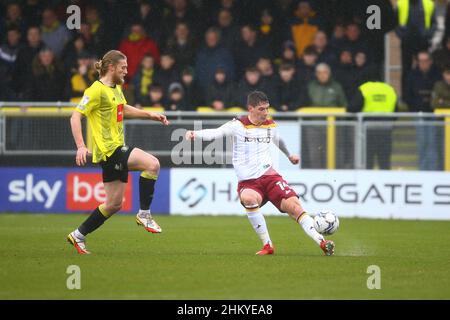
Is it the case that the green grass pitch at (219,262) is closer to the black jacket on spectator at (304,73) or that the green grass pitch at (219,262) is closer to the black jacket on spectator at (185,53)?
the black jacket on spectator at (304,73)

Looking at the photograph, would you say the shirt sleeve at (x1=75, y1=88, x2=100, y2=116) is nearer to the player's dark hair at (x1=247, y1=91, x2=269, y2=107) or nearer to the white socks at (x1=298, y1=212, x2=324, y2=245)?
the player's dark hair at (x1=247, y1=91, x2=269, y2=107)

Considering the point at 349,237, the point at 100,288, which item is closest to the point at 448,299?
the point at 100,288

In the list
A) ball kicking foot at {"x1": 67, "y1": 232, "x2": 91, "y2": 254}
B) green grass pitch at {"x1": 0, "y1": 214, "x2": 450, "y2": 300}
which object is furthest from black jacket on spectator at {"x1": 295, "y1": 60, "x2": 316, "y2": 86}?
ball kicking foot at {"x1": 67, "y1": 232, "x2": 91, "y2": 254}

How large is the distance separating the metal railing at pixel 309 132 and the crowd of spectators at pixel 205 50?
780mm

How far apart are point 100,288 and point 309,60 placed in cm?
1042

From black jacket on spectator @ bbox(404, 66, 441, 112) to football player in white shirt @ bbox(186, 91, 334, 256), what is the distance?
22.9 ft

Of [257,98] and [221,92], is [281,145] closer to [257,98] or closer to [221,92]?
[257,98]

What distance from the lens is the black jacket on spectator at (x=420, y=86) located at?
1809cm

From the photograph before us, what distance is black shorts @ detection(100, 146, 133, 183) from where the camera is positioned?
1112 cm

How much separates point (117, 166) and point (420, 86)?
27.8 feet

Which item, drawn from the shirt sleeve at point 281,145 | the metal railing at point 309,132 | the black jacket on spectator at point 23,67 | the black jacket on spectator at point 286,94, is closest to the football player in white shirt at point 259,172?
the shirt sleeve at point 281,145

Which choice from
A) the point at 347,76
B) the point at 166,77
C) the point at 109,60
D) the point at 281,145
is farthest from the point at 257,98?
the point at 166,77

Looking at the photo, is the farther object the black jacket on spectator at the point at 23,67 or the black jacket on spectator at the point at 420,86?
the black jacket on spectator at the point at 23,67
